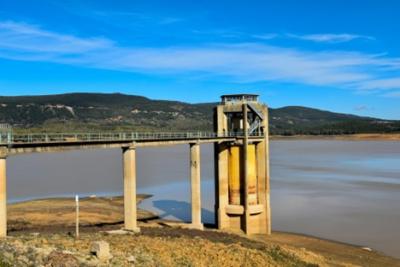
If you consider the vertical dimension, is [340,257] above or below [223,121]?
below

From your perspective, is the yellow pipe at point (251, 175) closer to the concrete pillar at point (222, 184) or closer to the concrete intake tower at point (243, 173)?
the concrete intake tower at point (243, 173)

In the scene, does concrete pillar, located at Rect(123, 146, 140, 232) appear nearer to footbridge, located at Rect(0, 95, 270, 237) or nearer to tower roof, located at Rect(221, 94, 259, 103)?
footbridge, located at Rect(0, 95, 270, 237)

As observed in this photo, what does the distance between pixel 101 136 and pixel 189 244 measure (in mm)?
8624

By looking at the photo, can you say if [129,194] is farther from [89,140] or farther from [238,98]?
[238,98]

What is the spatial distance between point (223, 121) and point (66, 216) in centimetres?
1482

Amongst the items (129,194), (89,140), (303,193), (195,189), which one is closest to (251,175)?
(195,189)

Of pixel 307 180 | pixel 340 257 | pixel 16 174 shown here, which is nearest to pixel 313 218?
pixel 340 257

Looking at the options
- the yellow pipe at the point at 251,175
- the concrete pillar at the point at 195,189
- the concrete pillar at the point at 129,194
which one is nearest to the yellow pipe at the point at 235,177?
the yellow pipe at the point at 251,175

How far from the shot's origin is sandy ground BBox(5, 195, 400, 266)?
19594 mm

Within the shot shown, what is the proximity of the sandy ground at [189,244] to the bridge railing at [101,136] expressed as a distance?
4198mm

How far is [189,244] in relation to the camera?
2247cm

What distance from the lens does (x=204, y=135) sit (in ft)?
119

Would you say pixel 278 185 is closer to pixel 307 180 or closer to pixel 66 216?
pixel 307 180

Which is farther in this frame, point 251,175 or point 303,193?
point 303,193
